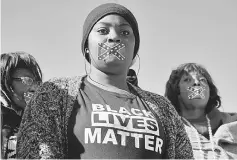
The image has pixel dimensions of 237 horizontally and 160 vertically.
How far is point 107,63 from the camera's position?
6.93 ft

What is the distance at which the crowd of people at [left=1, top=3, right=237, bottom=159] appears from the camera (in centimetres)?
181

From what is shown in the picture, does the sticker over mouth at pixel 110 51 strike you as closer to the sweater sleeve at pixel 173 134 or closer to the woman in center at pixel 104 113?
the woman in center at pixel 104 113

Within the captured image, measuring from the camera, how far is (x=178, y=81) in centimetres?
360

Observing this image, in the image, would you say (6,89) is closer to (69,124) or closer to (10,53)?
(10,53)

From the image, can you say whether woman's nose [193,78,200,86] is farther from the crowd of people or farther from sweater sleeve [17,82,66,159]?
sweater sleeve [17,82,66,159]

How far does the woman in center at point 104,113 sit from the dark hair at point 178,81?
51.7 inches

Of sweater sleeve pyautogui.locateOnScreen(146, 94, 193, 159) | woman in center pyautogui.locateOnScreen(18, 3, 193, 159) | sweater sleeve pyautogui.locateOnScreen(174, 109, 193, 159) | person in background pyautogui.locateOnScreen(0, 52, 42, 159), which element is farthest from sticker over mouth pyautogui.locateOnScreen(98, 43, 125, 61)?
person in background pyautogui.locateOnScreen(0, 52, 42, 159)

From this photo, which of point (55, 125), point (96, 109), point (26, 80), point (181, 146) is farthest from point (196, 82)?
point (55, 125)

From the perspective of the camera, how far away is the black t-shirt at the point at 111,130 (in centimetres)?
182

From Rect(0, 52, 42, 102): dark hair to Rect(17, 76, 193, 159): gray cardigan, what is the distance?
0.71 metres

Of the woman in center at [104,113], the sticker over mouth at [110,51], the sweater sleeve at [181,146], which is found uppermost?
the sticker over mouth at [110,51]

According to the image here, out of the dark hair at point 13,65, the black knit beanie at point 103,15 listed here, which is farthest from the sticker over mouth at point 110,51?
the dark hair at point 13,65

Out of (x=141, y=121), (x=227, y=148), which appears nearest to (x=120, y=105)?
(x=141, y=121)

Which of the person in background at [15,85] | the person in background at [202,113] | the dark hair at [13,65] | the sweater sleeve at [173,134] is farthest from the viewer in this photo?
the person in background at [202,113]
